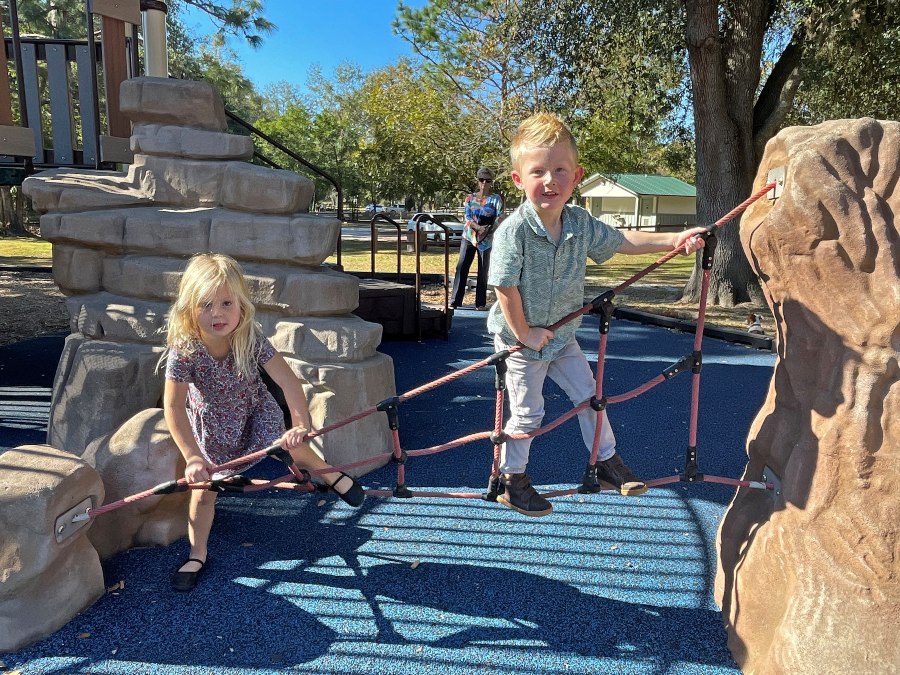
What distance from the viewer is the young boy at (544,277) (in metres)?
2.27

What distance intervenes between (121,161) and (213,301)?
3495 mm

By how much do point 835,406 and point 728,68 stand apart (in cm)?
811

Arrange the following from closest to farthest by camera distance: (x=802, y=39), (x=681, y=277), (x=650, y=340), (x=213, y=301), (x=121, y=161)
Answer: (x=213, y=301) → (x=121, y=161) → (x=650, y=340) → (x=802, y=39) → (x=681, y=277)

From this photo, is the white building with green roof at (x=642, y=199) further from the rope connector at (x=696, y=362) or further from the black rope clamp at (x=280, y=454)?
the black rope clamp at (x=280, y=454)

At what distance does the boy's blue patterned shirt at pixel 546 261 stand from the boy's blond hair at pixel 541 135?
214 mm

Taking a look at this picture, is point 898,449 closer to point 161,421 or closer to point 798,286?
point 798,286

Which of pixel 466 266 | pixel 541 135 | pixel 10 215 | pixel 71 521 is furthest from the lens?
pixel 10 215

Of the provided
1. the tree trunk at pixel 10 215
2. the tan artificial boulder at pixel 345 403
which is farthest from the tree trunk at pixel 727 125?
the tree trunk at pixel 10 215

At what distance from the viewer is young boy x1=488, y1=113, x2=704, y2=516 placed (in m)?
2.27

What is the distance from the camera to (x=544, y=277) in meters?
2.39

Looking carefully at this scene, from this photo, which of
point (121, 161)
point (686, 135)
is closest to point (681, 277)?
point (686, 135)

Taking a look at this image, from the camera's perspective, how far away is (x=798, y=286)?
80.0 inches

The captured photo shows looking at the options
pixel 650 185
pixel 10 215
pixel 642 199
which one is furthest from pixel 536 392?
pixel 650 185

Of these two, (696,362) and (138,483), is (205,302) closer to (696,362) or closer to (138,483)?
(138,483)
